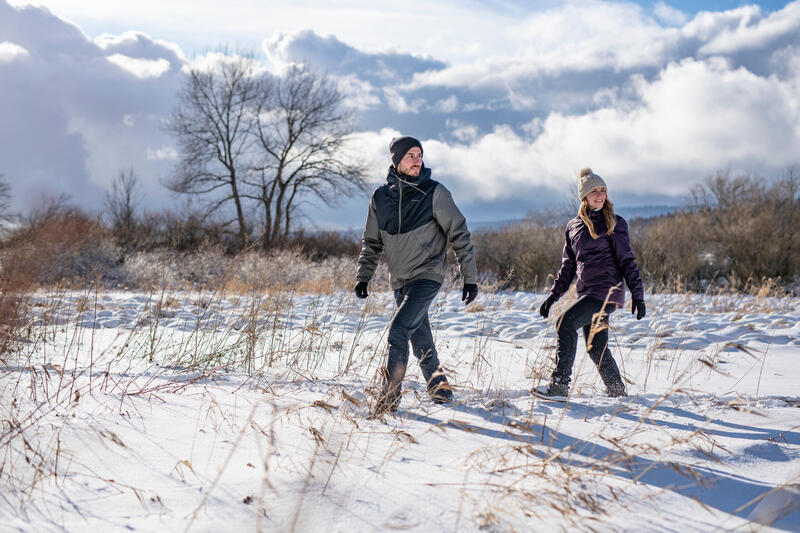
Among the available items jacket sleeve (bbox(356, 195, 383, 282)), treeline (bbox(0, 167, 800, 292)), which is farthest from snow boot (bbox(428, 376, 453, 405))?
treeline (bbox(0, 167, 800, 292))

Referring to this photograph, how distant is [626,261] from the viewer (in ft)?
11.3

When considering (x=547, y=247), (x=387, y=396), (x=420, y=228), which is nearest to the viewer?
(x=387, y=396)

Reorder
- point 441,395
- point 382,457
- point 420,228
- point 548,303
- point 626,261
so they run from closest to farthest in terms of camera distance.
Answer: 1. point 382,457
2. point 420,228
3. point 441,395
4. point 626,261
5. point 548,303

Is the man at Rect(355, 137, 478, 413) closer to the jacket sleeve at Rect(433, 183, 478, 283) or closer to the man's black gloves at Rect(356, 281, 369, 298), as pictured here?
the jacket sleeve at Rect(433, 183, 478, 283)

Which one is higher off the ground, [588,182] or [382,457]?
[588,182]

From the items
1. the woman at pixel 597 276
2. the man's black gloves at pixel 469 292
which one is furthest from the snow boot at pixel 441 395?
the woman at pixel 597 276

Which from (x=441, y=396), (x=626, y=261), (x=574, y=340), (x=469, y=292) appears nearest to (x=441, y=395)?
(x=441, y=396)

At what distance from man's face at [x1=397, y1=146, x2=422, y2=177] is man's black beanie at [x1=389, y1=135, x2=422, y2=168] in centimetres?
2

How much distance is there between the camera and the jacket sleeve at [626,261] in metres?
3.39

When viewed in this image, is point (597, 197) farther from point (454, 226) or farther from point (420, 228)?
point (420, 228)

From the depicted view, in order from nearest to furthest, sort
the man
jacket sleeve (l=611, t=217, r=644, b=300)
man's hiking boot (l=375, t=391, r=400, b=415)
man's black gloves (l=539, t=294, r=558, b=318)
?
man's hiking boot (l=375, t=391, r=400, b=415)
the man
jacket sleeve (l=611, t=217, r=644, b=300)
man's black gloves (l=539, t=294, r=558, b=318)

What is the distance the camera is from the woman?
3.42m

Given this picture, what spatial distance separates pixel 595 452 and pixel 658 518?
59 cm

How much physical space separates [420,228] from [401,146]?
519 mm
